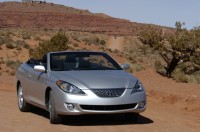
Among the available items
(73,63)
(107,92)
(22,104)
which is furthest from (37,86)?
(107,92)

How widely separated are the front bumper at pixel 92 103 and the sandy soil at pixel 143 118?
1.11 ft

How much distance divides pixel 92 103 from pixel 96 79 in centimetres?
58

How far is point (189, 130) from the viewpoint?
10305mm

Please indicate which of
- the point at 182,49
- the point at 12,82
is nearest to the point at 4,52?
the point at 12,82

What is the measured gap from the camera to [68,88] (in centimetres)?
1020

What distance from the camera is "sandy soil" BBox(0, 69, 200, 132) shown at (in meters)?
10.2

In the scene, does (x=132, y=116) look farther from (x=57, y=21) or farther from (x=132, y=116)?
(x=57, y=21)

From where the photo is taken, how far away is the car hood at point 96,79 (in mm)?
10133

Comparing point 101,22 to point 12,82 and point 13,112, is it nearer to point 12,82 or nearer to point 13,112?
point 12,82

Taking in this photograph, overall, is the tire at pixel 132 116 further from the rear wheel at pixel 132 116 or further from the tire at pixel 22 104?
the tire at pixel 22 104

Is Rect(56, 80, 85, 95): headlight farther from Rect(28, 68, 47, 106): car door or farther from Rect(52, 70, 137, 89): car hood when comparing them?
Rect(28, 68, 47, 106): car door

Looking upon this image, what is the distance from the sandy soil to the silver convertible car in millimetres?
329

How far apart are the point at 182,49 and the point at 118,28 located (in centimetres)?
10091

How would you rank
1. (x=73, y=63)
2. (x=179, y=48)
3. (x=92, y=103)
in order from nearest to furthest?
1. (x=92, y=103)
2. (x=73, y=63)
3. (x=179, y=48)
